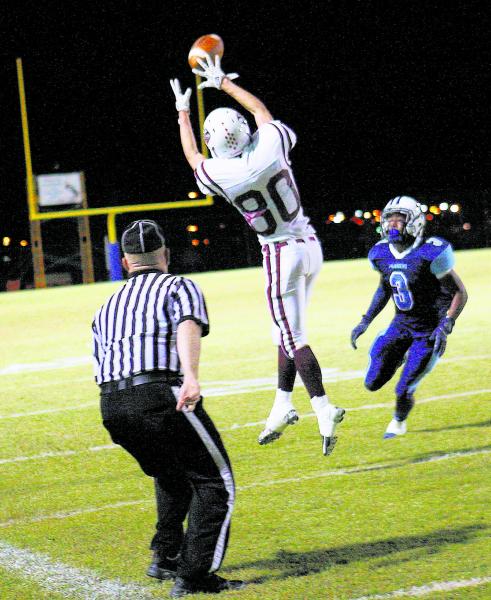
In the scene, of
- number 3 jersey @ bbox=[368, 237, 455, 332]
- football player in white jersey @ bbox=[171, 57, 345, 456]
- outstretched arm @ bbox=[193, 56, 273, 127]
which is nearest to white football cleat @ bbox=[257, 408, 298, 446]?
football player in white jersey @ bbox=[171, 57, 345, 456]

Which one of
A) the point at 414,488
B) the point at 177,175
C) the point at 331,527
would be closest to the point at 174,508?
the point at 331,527

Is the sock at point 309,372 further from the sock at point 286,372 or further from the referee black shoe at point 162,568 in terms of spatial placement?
the referee black shoe at point 162,568

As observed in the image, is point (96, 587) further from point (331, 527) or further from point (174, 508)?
point (331, 527)

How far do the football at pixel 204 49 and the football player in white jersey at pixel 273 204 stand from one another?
2.06ft

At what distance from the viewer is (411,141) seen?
151 ft

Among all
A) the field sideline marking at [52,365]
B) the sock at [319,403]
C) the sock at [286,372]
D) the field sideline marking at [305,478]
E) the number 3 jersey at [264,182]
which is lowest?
the field sideline marking at [52,365]

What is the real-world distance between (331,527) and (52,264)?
27.5 meters

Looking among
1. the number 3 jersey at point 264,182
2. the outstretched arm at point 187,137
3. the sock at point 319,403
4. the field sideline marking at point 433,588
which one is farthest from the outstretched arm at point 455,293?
the field sideline marking at point 433,588

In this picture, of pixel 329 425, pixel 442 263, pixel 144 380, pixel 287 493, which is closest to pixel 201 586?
pixel 144 380

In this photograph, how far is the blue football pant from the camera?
6.84 meters

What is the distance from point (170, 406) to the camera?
3953 millimetres

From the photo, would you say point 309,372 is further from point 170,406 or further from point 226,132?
point 170,406

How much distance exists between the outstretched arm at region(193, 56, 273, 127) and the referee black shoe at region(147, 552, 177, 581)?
284 cm

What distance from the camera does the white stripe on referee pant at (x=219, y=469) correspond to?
3.97 m
